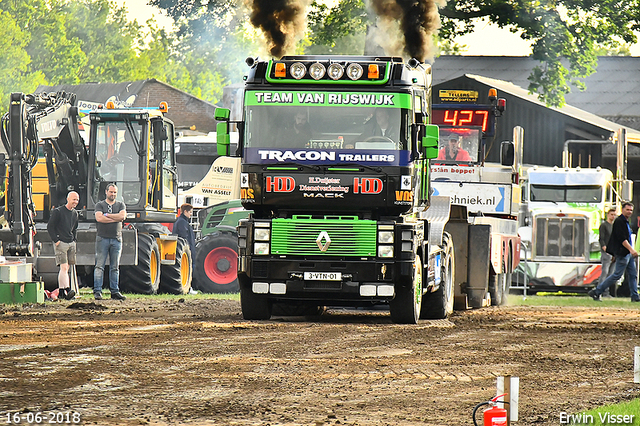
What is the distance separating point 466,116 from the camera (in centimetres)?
2328

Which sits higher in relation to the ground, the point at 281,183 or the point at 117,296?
the point at 281,183

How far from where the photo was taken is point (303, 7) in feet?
70.5

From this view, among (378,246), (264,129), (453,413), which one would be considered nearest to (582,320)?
(378,246)

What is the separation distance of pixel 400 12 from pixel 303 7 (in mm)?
2423

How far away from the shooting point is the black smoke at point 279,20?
67.9 ft

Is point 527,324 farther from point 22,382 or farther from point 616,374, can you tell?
point 22,382

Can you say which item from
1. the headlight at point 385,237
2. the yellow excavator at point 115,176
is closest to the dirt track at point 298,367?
the headlight at point 385,237

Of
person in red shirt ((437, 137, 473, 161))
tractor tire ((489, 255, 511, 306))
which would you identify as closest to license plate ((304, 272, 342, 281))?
tractor tire ((489, 255, 511, 306))

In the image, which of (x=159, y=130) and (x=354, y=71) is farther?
(x=159, y=130)

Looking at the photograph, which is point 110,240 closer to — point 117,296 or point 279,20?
point 117,296

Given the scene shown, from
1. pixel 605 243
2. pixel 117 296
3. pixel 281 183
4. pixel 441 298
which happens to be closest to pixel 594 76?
pixel 605 243

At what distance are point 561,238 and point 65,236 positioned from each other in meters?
12.5

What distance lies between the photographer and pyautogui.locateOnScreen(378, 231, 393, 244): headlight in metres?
14.9

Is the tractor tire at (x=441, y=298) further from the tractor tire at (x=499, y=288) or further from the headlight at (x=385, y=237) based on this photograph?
the tractor tire at (x=499, y=288)
